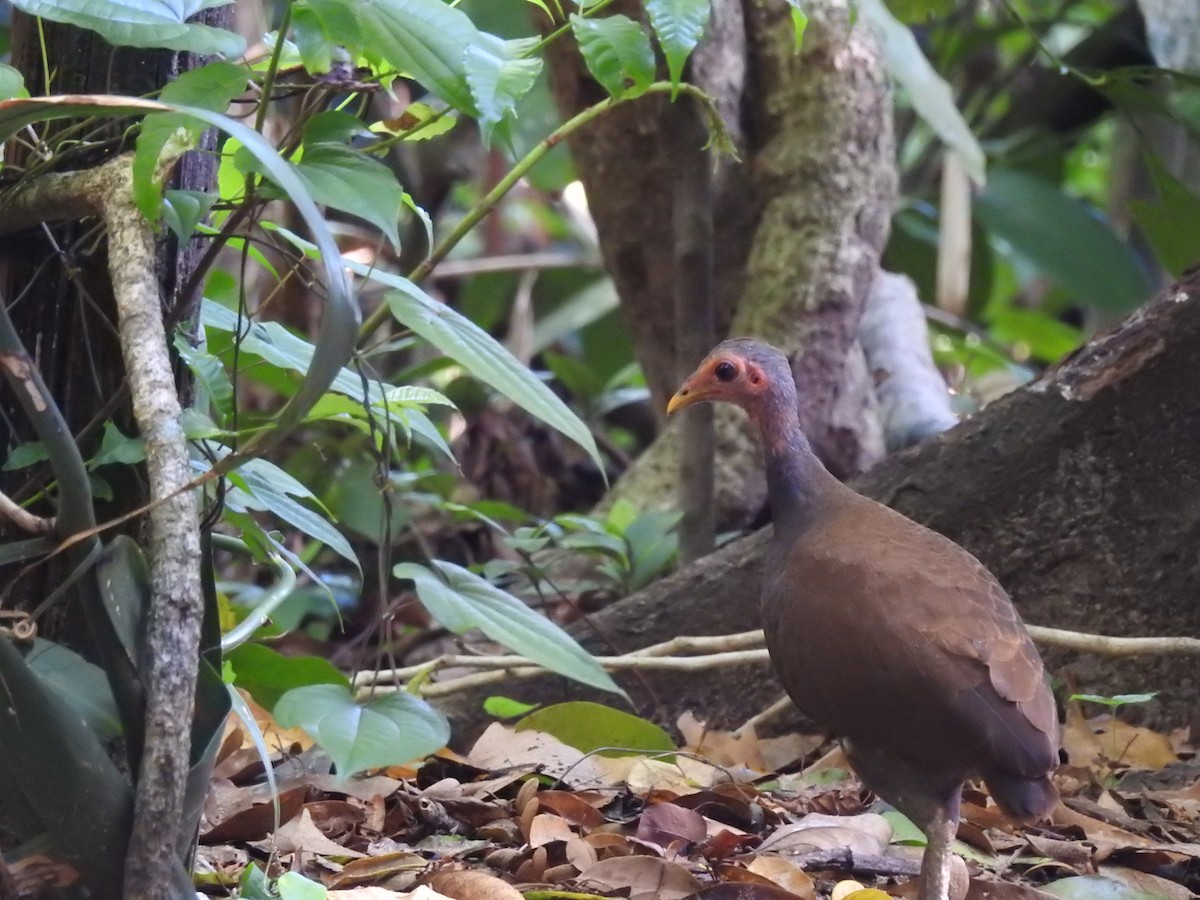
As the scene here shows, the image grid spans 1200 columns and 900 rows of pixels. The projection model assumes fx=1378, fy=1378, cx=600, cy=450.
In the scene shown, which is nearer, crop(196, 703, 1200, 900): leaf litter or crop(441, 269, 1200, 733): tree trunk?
crop(196, 703, 1200, 900): leaf litter

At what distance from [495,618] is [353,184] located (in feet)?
1.89

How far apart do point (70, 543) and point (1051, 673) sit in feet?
6.80

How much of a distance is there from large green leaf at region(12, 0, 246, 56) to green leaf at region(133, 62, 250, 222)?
2cm

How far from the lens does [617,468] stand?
5.24m

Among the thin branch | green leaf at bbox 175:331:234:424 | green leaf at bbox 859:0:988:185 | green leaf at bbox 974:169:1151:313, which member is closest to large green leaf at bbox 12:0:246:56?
green leaf at bbox 175:331:234:424

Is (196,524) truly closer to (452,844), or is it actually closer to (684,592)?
(452,844)

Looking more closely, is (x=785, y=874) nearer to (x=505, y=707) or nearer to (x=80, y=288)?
(x=505, y=707)

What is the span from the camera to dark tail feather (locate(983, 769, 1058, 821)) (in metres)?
1.87

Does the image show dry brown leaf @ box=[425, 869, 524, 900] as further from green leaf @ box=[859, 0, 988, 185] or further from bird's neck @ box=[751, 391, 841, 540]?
green leaf @ box=[859, 0, 988, 185]

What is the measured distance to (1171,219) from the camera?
357 cm

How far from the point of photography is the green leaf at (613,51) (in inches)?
56.6

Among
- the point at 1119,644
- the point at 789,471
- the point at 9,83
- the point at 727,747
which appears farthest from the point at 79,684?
the point at 1119,644

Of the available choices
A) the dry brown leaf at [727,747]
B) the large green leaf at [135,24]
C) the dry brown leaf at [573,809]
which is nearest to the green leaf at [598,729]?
the dry brown leaf at [727,747]

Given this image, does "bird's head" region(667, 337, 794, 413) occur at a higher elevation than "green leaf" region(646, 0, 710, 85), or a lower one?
lower
